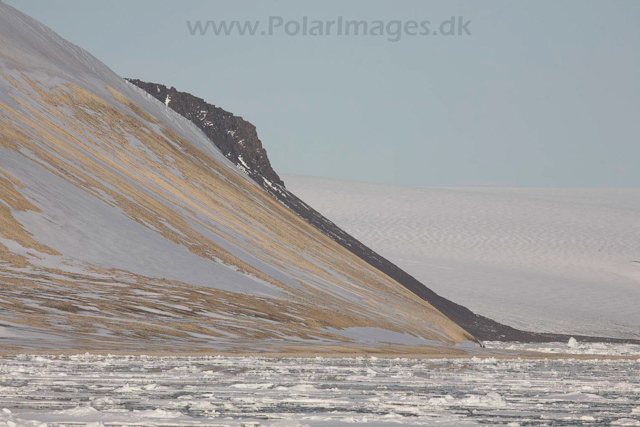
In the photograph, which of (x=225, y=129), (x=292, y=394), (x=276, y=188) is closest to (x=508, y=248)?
(x=276, y=188)

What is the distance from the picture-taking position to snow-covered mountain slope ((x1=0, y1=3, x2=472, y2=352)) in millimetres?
25453

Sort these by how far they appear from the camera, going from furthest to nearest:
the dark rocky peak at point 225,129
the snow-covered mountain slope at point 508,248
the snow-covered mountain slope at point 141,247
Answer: the dark rocky peak at point 225,129 → the snow-covered mountain slope at point 508,248 → the snow-covered mountain slope at point 141,247

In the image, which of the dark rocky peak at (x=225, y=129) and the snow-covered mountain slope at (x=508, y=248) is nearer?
the snow-covered mountain slope at (x=508, y=248)

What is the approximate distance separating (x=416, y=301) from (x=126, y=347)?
29428mm

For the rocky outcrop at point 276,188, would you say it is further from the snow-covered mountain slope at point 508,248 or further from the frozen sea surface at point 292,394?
the frozen sea surface at point 292,394

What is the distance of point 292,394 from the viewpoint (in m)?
11.1

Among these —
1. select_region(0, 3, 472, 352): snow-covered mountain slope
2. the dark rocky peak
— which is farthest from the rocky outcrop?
Result: select_region(0, 3, 472, 352): snow-covered mountain slope

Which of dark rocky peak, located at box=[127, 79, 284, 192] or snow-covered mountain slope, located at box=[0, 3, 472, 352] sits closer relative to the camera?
snow-covered mountain slope, located at box=[0, 3, 472, 352]

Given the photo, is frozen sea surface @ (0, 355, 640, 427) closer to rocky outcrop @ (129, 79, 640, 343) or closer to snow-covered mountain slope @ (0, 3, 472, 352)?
snow-covered mountain slope @ (0, 3, 472, 352)

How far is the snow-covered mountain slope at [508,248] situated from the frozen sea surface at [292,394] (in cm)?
4592

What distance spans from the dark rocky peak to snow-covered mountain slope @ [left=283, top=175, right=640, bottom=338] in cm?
1518

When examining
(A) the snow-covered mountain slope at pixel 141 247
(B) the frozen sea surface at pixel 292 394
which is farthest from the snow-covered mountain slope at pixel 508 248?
(B) the frozen sea surface at pixel 292 394

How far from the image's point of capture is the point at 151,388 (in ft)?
36.8

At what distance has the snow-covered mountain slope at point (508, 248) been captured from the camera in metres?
67.1
